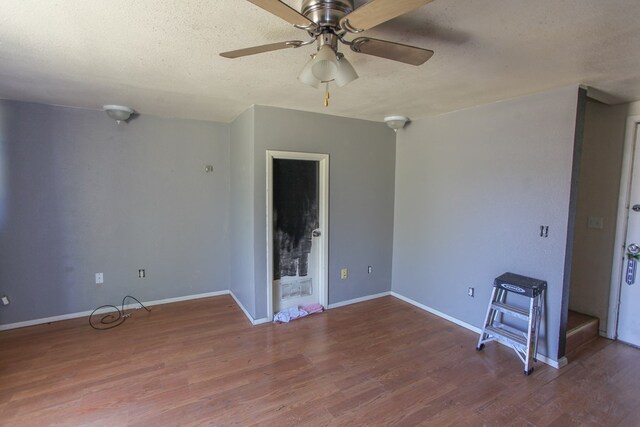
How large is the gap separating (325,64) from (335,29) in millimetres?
156

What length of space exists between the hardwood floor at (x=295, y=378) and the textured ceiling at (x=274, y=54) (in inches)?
91.1

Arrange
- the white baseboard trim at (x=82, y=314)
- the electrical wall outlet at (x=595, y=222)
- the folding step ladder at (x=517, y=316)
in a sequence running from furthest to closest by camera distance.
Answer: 1. the white baseboard trim at (x=82, y=314)
2. the electrical wall outlet at (x=595, y=222)
3. the folding step ladder at (x=517, y=316)

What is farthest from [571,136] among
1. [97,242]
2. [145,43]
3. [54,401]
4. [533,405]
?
[97,242]

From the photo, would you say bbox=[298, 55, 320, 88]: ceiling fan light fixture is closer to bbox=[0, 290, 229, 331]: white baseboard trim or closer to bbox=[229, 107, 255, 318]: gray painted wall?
bbox=[229, 107, 255, 318]: gray painted wall

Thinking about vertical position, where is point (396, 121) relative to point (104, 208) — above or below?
above

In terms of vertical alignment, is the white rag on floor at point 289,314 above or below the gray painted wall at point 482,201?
below

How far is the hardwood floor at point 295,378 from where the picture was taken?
208 centimetres

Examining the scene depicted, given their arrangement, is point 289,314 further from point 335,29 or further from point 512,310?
point 335,29

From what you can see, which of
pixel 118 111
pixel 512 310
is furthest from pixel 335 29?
pixel 118 111

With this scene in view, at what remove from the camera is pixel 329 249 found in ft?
12.5

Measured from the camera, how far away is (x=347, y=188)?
12.7ft

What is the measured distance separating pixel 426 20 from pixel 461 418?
2.39 metres

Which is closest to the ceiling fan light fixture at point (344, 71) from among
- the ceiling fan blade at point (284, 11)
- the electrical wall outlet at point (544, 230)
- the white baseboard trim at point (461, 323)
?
the ceiling fan blade at point (284, 11)

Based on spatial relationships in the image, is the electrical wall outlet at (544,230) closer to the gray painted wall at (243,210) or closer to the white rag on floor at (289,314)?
the white rag on floor at (289,314)
